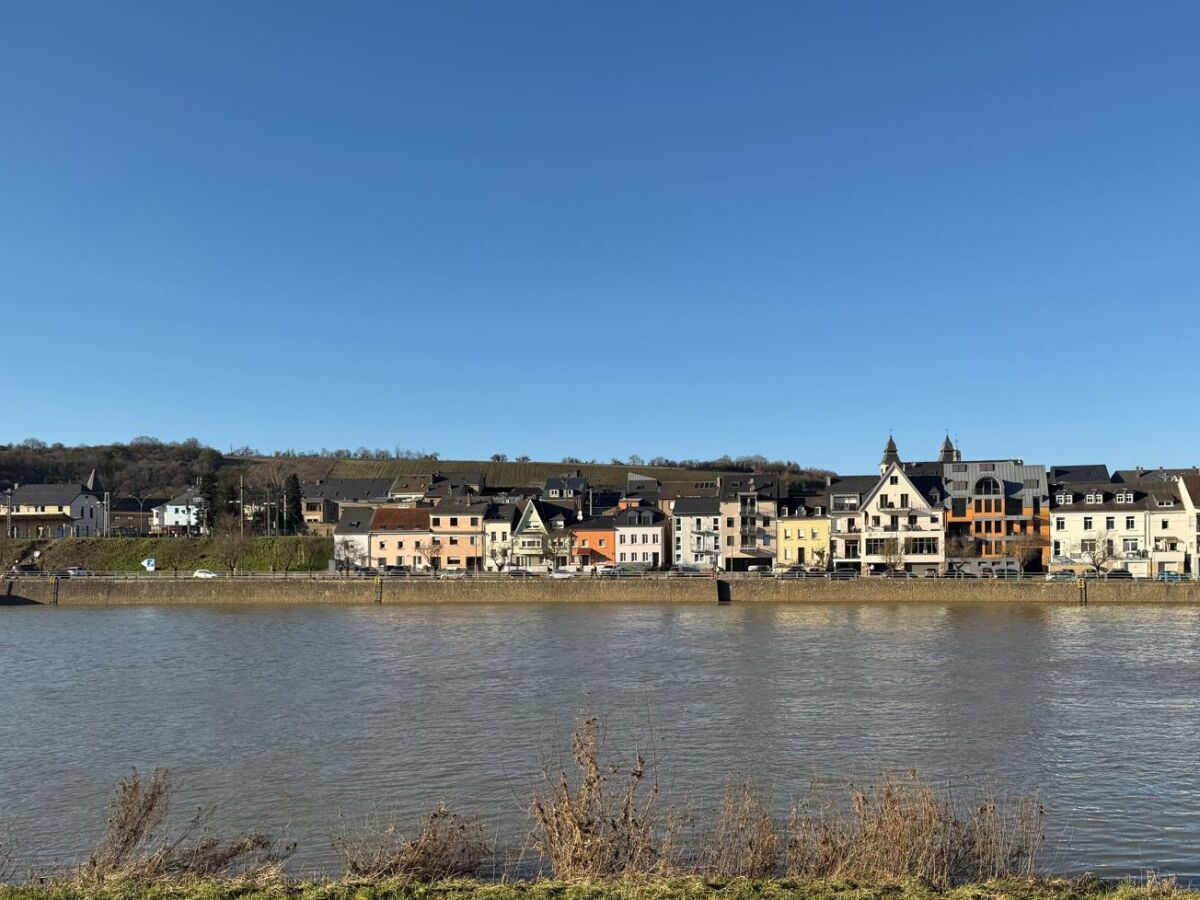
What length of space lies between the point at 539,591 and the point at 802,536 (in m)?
24.0

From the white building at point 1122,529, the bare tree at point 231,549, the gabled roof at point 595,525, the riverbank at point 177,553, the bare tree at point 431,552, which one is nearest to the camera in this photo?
the white building at point 1122,529

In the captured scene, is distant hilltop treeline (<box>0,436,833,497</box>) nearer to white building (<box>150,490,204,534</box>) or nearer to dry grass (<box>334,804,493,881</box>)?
white building (<box>150,490,204,534</box>)

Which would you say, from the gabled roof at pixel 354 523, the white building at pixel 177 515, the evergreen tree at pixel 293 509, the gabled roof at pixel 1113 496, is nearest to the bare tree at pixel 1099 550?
the gabled roof at pixel 1113 496

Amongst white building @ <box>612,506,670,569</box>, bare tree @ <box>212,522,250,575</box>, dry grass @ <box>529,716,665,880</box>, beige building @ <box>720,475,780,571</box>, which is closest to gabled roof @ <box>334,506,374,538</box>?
bare tree @ <box>212,522,250,575</box>

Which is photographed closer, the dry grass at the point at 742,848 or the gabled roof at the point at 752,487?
the dry grass at the point at 742,848

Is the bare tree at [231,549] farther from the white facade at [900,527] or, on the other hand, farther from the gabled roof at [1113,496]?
the gabled roof at [1113,496]

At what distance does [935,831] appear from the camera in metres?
13.0

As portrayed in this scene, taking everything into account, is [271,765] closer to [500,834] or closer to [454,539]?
[500,834]

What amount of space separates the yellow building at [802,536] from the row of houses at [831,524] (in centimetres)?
9

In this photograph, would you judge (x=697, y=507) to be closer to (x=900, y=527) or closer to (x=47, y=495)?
(x=900, y=527)

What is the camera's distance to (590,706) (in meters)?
27.1

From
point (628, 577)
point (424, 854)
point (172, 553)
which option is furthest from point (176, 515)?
point (424, 854)

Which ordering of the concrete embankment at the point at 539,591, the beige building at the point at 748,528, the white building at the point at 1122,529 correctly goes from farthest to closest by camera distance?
the beige building at the point at 748,528
the white building at the point at 1122,529
the concrete embankment at the point at 539,591

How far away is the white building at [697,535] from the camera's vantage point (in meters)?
82.0
